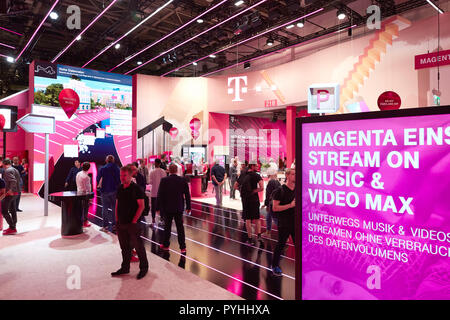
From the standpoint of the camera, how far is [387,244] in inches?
58.0

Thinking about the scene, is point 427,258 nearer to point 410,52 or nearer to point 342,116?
point 342,116

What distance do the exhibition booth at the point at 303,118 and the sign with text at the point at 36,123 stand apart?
692 millimetres

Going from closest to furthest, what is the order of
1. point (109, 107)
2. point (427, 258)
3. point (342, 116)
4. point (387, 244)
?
point (427, 258) < point (387, 244) < point (342, 116) < point (109, 107)

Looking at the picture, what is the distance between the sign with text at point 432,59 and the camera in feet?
25.7

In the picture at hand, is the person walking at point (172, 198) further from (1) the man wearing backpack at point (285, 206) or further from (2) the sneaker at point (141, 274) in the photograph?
(1) the man wearing backpack at point (285, 206)

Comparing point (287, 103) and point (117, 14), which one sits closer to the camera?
point (117, 14)

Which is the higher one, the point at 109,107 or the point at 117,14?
the point at 117,14

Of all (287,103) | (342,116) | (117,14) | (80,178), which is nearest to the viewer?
(342,116)

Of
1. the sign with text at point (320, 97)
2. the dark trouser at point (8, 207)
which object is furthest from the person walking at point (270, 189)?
the dark trouser at point (8, 207)

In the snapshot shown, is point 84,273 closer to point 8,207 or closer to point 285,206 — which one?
point 285,206

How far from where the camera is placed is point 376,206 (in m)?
1.51

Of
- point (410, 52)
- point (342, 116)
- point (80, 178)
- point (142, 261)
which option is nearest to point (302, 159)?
point (342, 116)

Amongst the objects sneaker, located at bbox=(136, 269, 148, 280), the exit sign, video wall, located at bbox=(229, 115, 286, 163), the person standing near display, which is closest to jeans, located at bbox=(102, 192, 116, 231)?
sneaker, located at bbox=(136, 269, 148, 280)
